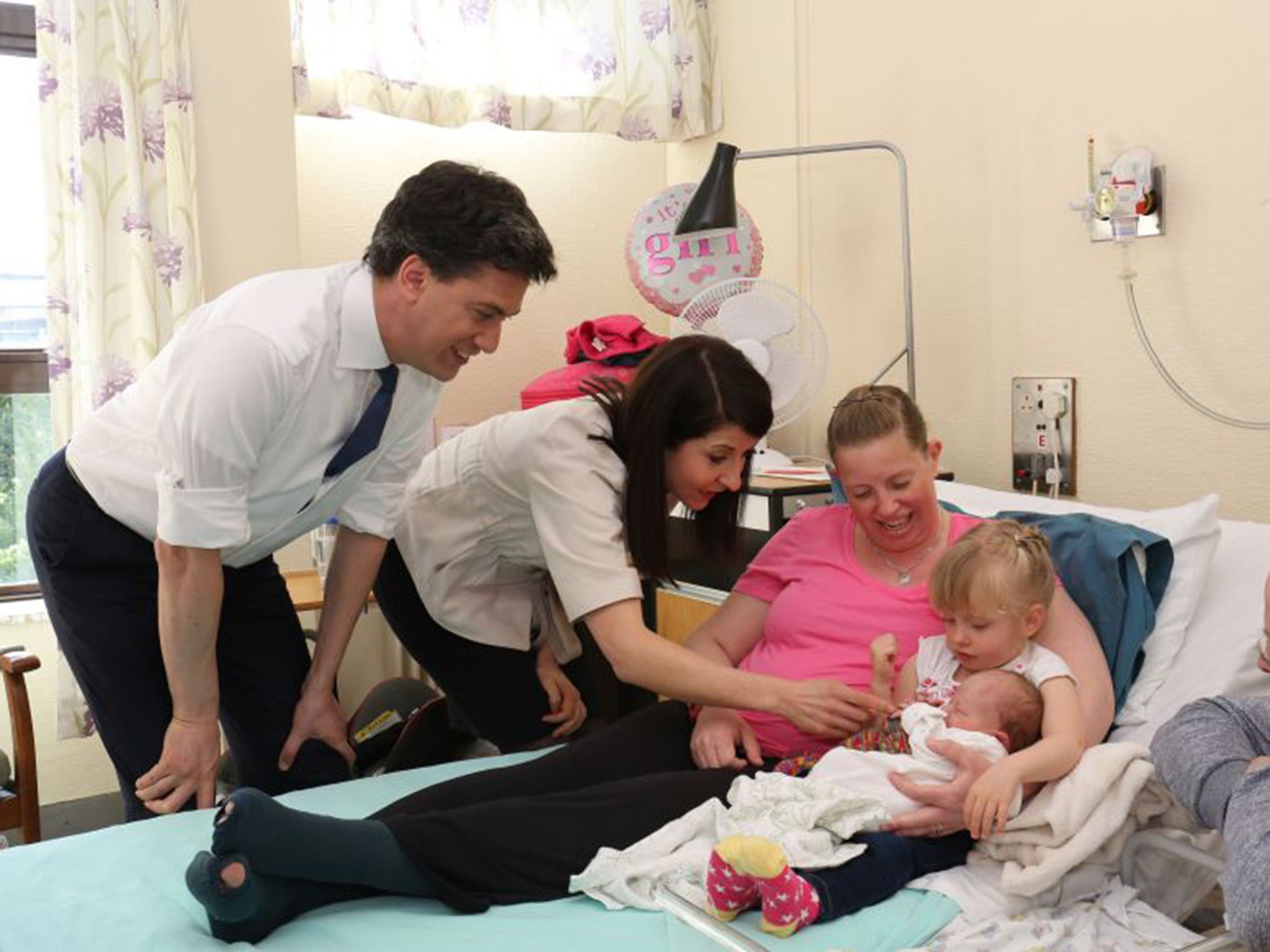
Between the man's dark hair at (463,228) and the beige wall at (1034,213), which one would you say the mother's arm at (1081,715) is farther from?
the man's dark hair at (463,228)

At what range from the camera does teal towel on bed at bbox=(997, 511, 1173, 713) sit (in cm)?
189

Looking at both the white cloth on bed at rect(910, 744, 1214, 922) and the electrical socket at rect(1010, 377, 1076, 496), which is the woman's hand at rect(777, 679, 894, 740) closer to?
the white cloth on bed at rect(910, 744, 1214, 922)

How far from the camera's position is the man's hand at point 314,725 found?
2.04 metres

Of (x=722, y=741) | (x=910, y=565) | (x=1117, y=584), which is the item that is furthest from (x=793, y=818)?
(x=1117, y=584)

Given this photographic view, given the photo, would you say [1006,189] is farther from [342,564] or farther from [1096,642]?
[342,564]

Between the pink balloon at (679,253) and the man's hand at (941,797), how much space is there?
1825 millimetres

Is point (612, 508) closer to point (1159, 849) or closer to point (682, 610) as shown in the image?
point (1159, 849)

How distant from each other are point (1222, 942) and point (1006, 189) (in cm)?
192

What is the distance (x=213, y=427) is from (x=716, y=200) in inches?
64.6

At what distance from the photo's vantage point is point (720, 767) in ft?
5.96

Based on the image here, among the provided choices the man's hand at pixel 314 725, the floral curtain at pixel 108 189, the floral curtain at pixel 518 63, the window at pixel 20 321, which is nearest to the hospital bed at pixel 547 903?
the man's hand at pixel 314 725

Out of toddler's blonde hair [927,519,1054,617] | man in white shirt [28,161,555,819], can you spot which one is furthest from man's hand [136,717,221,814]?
toddler's blonde hair [927,519,1054,617]

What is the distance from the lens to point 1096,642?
1835 millimetres

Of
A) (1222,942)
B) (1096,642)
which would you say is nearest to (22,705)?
(1096,642)
